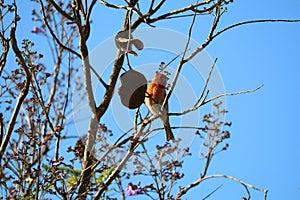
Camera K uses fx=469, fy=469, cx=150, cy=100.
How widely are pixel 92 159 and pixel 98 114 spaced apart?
0.14 m

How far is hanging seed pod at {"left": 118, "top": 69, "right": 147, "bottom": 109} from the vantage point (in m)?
1.38

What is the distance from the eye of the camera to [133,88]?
1.40 metres

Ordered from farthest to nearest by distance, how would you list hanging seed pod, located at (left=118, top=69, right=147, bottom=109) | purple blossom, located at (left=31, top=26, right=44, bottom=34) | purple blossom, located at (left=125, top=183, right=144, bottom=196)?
purple blossom, located at (left=31, top=26, right=44, bottom=34), purple blossom, located at (left=125, top=183, right=144, bottom=196), hanging seed pod, located at (left=118, top=69, right=147, bottom=109)

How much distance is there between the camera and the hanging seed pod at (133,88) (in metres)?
1.38

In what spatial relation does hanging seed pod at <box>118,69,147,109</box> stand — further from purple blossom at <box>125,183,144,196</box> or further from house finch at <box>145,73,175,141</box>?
purple blossom at <box>125,183,144,196</box>

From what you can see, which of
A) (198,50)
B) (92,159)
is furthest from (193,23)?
(92,159)

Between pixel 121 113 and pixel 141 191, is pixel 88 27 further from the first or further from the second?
pixel 141 191

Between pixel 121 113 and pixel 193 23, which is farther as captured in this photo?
pixel 121 113

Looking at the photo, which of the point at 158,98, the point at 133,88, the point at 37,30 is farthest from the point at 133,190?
the point at 37,30

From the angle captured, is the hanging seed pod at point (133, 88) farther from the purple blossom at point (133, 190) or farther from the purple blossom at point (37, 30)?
the purple blossom at point (37, 30)

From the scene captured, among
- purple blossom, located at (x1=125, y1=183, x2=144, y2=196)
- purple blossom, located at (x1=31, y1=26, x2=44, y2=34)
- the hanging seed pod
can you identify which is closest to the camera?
the hanging seed pod

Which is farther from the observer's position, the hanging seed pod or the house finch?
the house finch

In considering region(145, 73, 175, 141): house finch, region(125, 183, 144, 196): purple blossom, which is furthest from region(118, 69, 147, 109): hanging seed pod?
region(125, 183, 144, 196): purple blossom

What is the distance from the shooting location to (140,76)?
138 cm
